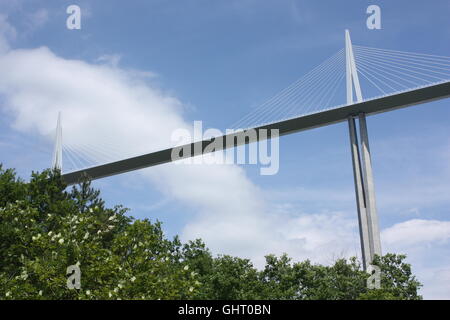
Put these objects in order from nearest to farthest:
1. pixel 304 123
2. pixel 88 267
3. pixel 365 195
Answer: pixel 88 267 < pixel 365 195 < pixel 304 123

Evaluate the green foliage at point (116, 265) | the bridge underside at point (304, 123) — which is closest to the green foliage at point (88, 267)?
the green foliage at point (116, 265)

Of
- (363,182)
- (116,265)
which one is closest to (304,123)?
(363,182)

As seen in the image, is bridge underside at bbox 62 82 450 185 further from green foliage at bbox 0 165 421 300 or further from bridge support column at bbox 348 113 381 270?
green foliage at bbox 0 165 421 300

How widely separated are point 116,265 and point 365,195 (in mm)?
22130

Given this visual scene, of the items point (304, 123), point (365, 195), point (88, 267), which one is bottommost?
point (88, 267)

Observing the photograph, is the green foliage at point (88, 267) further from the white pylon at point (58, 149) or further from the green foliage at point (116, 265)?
the white pylon at point (58, 149)

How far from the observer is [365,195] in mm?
34844

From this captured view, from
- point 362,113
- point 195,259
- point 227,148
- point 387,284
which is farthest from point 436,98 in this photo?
point 195,259

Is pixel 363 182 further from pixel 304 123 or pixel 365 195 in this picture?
pixel 304 123

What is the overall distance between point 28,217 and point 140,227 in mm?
5950

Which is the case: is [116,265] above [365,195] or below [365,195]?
below

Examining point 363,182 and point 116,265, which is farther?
point 363,182
